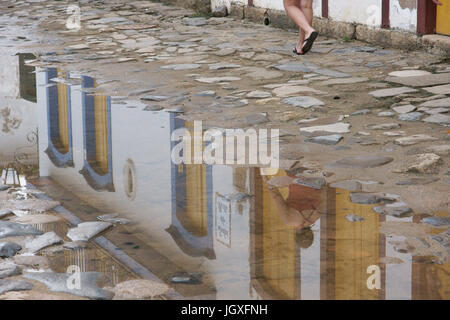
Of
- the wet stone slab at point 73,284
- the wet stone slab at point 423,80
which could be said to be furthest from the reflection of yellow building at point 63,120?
the wet stone slab at point 423,80

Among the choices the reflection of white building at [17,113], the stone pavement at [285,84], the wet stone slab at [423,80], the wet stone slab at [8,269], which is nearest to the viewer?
the wet stone slab at [8,269]

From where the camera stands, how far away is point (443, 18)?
6988 millimetres

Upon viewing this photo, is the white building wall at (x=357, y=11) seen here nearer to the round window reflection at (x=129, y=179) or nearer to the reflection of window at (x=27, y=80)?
the reflection of window at (x=27, y=80)

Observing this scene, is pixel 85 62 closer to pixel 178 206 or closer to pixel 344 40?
pixel 344 40

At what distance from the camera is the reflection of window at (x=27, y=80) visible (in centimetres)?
605

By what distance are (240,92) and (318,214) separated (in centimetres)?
275

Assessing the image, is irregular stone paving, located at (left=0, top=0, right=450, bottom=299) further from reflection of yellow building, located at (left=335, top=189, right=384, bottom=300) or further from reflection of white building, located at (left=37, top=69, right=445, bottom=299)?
reflection of white building, located at (left=37, top=69, right=445, bottom=299)

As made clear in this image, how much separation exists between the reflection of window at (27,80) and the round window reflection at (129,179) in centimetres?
218

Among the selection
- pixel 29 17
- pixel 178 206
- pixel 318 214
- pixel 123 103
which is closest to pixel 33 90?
pixel 123 103

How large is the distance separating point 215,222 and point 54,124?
227 cm

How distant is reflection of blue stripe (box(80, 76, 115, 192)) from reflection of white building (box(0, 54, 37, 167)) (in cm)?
31

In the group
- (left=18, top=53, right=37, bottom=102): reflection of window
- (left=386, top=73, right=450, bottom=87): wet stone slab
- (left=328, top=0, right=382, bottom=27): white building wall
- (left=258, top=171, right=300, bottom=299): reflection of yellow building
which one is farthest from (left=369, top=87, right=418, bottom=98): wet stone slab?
(left=18, top=53, right=37, bottom=102): reflection of window

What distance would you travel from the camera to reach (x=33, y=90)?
20.5 feet
